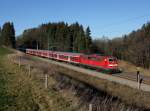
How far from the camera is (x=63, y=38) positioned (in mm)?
139000

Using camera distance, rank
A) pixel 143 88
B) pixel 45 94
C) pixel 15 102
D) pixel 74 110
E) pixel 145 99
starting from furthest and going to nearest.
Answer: pixel 143 88
pixel 145 99
pixel 45 94
pixel 15 102
pixel 74 110

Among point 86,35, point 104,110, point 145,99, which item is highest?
point 86,35

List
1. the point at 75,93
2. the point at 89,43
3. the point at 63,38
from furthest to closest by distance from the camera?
the point at 63,38
the point at 89,43
the point at 75,93

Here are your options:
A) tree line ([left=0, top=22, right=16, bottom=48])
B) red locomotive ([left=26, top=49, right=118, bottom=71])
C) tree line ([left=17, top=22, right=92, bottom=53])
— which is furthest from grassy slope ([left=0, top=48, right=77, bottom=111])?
tree line ([left=0, top=22, right=16, bottom=48])

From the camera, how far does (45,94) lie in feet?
48.1

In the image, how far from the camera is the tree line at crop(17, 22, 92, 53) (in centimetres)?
11544

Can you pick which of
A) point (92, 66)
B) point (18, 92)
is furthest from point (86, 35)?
point (18, 92)

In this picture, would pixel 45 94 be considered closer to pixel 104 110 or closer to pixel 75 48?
pixel 104 110

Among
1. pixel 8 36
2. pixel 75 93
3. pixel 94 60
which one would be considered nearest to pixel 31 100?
pixel 75 93

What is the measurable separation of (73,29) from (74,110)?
128102 millimetres

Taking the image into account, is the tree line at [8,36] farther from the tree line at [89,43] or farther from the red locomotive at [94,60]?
the red locomotive at [94,60]

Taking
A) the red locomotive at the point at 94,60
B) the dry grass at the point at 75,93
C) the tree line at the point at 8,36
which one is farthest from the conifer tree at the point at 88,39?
the dry grass at the point at 75,93

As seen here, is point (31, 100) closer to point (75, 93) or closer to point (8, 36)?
point (75, 93)

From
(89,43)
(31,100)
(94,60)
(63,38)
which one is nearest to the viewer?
(31,100)
